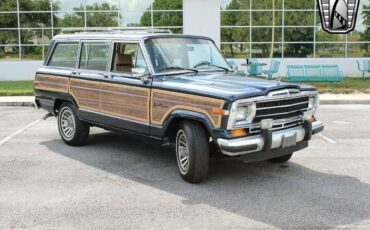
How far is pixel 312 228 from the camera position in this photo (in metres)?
4.92

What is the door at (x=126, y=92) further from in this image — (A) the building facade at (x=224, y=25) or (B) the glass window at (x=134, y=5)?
(B) the glass window at (x=134, y=5)

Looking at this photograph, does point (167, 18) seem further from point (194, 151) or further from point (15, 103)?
point (194, 151)

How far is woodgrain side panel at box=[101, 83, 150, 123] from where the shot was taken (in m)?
7.02

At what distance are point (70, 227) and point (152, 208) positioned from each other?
953 millimetres

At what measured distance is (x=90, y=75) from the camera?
811 cm

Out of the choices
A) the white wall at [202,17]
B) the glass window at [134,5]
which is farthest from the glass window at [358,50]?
the glass window at [134,5]

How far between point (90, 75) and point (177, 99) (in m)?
2.22

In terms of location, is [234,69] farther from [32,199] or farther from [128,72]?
[32,199]

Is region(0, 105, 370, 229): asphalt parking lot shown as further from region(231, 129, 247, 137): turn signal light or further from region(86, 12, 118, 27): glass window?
region(86, 12, 118, 27): glass window

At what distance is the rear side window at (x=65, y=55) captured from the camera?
8.66 metres

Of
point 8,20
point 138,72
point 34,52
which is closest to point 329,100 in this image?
point 138,72

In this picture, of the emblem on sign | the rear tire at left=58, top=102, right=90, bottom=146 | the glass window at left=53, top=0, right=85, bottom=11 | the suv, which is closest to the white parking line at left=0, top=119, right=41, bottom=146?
the suv

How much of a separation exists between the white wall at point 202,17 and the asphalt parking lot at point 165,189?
15.8 m

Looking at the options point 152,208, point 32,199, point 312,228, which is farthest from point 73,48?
point 312,228
